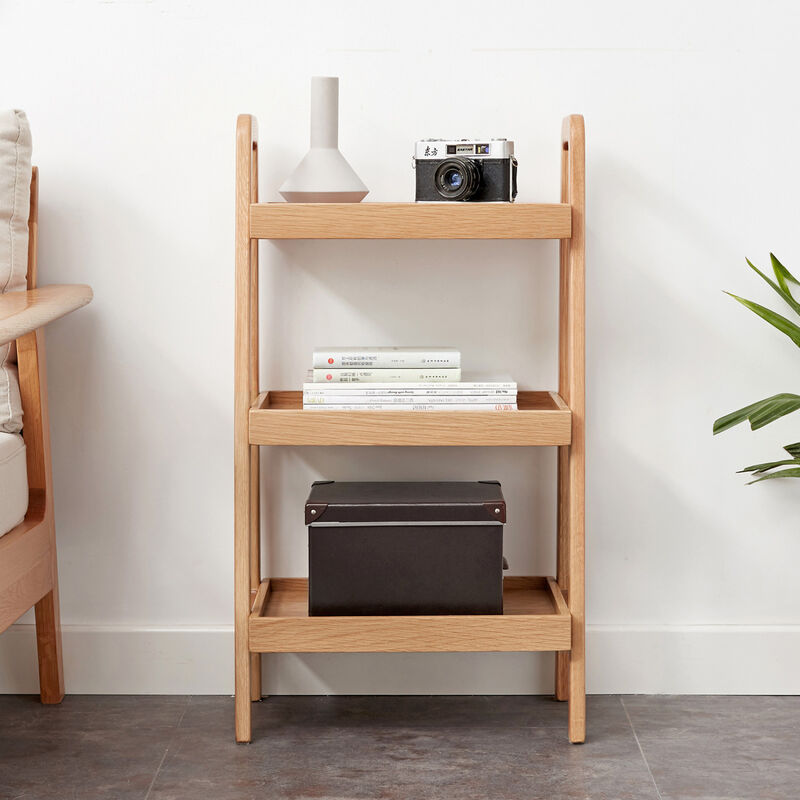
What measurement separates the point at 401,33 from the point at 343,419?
70 centimetres

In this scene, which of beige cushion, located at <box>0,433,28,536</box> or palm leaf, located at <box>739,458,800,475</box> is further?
palm leaf, located at <box>739,458,800,475</box>

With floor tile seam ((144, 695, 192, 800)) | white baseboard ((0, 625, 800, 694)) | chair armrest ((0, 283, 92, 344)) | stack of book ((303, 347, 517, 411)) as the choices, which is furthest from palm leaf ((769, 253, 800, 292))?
floor tile seam ((144, 695, 192, 800))

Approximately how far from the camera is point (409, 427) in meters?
1.57

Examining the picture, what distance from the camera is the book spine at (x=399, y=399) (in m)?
1.59

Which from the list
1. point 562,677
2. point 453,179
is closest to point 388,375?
point 453,179

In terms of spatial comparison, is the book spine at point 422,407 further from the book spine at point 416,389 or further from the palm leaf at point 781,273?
the palm leaf at point 781,273

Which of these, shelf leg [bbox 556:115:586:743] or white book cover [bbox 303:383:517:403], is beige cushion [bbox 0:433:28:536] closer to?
white book cover [bbox 303:383:517:403]

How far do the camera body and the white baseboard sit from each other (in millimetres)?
823

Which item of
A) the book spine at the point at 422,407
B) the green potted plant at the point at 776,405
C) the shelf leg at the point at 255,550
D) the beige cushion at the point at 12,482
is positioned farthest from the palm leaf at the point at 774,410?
the beige cushion at the point at 12,482

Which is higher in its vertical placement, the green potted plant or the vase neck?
the vase neck

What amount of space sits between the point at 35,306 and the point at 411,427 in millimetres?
583

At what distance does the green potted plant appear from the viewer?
1.63 meters

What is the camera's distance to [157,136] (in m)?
1.78

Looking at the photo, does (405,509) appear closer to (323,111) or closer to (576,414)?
(576,414)
